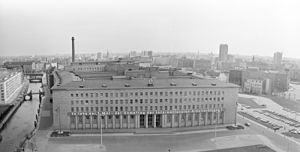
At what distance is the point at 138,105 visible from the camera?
91.2ft

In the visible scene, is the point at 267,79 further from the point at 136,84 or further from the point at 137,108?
the point at 137,108

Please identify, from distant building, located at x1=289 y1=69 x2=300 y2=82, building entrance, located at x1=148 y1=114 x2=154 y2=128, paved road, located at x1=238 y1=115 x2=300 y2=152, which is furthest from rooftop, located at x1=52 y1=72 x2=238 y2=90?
distant building, located at x1=289 y1=69 x2=300 y2=82

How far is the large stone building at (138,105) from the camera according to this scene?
89.0 feet

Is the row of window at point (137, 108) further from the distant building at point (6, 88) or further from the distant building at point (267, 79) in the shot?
the distant building at point (267, 79)

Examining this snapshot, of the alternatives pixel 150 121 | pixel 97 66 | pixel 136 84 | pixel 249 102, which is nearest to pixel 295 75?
pixel 249 102

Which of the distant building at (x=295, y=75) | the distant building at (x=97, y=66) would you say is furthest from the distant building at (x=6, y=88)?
the distant building at (x=295, y=75)

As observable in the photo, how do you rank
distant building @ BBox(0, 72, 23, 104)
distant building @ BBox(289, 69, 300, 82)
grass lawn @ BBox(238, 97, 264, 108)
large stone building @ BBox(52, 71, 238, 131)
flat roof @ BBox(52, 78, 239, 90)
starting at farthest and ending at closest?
distant building @ BBox(289, 69, 300, 82) < distant building @ BBox(0, 72, 23, 104) < grass lawn @ BBox(238, 97, 264, 108) < flat roof @ BBox(52, 78, 239, 90) < large stone building @ BBox(52, 71, 238, 131)

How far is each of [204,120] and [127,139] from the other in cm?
974

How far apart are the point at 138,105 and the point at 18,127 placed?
49.5 feet

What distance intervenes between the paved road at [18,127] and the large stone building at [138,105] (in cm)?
435

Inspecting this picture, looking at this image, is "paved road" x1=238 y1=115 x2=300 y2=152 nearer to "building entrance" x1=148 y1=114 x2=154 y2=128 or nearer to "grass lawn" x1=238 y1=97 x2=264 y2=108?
"grass lawn" x1=238 y1=97 x2=264 y2=108

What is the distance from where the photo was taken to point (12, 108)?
126ft

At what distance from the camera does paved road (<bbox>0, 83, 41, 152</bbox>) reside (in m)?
24.2

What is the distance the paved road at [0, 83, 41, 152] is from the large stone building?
4347 millimetres
